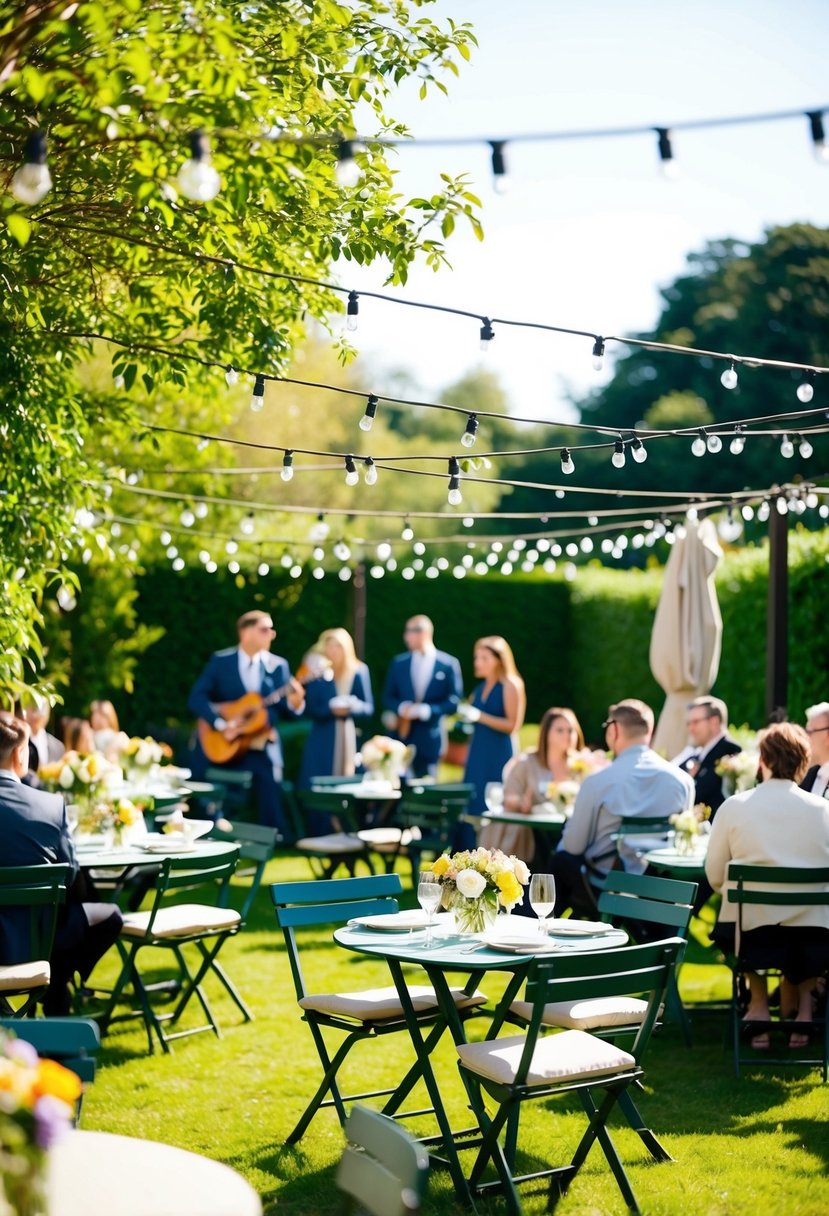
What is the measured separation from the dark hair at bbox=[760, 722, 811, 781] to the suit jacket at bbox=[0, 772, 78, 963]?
297 cm

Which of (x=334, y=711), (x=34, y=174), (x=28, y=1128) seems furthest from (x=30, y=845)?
(x=334, y=711)

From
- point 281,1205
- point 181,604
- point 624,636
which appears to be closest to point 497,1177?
point 281,1205

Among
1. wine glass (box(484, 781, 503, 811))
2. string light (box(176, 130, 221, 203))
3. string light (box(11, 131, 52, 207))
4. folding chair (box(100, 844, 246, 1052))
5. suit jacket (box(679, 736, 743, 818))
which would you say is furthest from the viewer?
wine glass (box(484, 781, 503, 811))

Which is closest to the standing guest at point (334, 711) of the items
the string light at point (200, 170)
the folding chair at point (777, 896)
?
the folding chair at point (777, 896)

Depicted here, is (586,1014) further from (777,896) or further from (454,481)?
(454,481)

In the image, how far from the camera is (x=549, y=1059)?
4184mm

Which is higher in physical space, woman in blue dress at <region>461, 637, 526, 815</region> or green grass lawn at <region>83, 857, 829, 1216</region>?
woman in blue dress at <region>461, 637, 526, 815</region>

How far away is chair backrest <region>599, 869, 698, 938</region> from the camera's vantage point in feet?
16.6

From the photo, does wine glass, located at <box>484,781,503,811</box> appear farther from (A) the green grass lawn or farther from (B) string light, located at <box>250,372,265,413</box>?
(B) string light, located at <box>250,372,265,413</box>

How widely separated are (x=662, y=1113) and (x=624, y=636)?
Answer: 11287mm

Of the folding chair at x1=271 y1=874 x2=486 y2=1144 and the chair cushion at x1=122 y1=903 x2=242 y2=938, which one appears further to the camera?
the chair cushion at x1=122 y1=903 x2=242 y2=938

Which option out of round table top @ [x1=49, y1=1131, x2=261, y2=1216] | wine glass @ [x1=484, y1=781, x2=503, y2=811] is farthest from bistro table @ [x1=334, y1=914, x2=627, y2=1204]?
wine glass @ [x1=484, y1=781, x2=503, y2=811]

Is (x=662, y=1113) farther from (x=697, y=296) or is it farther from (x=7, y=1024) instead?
(x=697, y=296)

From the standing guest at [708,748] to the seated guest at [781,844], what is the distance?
170 cm
